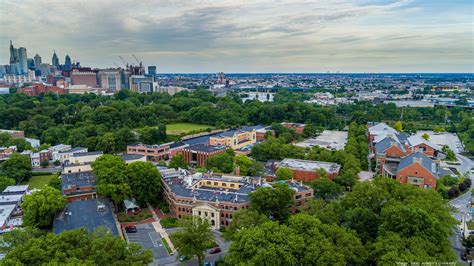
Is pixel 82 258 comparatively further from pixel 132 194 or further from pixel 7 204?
pixel 7 204

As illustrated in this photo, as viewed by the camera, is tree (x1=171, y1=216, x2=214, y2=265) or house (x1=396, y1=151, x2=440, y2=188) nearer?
tree (x1=171, y1=216, x2=214, y2=265)

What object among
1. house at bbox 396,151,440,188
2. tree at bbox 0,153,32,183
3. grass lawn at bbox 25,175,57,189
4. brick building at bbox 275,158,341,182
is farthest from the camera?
grass lawn at bbox 25,175,57,189

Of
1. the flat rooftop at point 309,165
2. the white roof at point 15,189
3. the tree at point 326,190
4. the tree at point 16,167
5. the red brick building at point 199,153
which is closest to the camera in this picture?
the tree at point 326,190

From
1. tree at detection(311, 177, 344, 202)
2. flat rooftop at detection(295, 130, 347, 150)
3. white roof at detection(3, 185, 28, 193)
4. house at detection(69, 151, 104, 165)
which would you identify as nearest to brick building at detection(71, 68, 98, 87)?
house at detection(69, 151, 104, 165)

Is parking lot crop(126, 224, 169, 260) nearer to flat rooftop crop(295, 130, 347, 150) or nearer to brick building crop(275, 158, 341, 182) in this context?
brick building crop(275, 158, 341, 182)

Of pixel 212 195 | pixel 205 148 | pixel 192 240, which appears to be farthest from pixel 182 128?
pixel 192 240

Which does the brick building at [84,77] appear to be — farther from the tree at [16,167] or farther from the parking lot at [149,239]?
the parking lot at [149,239]

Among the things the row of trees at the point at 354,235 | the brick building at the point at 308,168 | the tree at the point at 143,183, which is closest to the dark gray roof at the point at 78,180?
the tree at the point at 143,183
